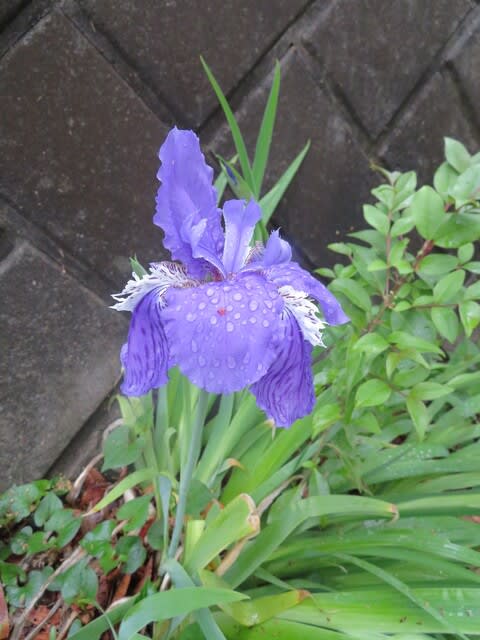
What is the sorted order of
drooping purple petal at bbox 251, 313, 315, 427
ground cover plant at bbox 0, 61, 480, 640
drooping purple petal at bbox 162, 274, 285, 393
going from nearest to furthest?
drooping purple petal at bbox 162, 274, 285, 393 → drooping purple petal at bbox 251, 313, 315, 427 → ground cover plant at bbox 0, 61, 480, 640

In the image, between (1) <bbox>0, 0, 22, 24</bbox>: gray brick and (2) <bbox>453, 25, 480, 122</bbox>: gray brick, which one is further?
(2) <bbox>453, 25, 480, 122</bbox>: gray brick

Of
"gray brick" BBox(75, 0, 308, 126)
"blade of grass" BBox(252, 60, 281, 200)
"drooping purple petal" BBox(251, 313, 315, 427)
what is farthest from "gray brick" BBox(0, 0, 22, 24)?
"drooping purple petal" BBox(251, 313, 315, 427)

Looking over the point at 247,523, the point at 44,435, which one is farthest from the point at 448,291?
the point at 44,435

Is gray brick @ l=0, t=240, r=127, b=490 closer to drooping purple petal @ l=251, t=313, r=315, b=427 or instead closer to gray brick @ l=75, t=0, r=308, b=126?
gray brick @ l=75, t=0, r=308, b=126

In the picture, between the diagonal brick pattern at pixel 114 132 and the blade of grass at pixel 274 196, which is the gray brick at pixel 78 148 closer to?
the diagonal brick pattern at pixel 114 132

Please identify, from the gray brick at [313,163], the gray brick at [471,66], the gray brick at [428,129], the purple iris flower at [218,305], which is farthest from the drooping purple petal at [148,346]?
the gray brick at [471,66]

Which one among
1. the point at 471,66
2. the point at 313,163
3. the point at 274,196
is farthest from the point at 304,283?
the point at 471,66

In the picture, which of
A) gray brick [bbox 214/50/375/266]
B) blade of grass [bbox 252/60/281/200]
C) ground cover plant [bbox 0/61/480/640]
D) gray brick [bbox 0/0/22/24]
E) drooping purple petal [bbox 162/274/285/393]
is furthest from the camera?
gray brick [bbox 214/50/375/266]
